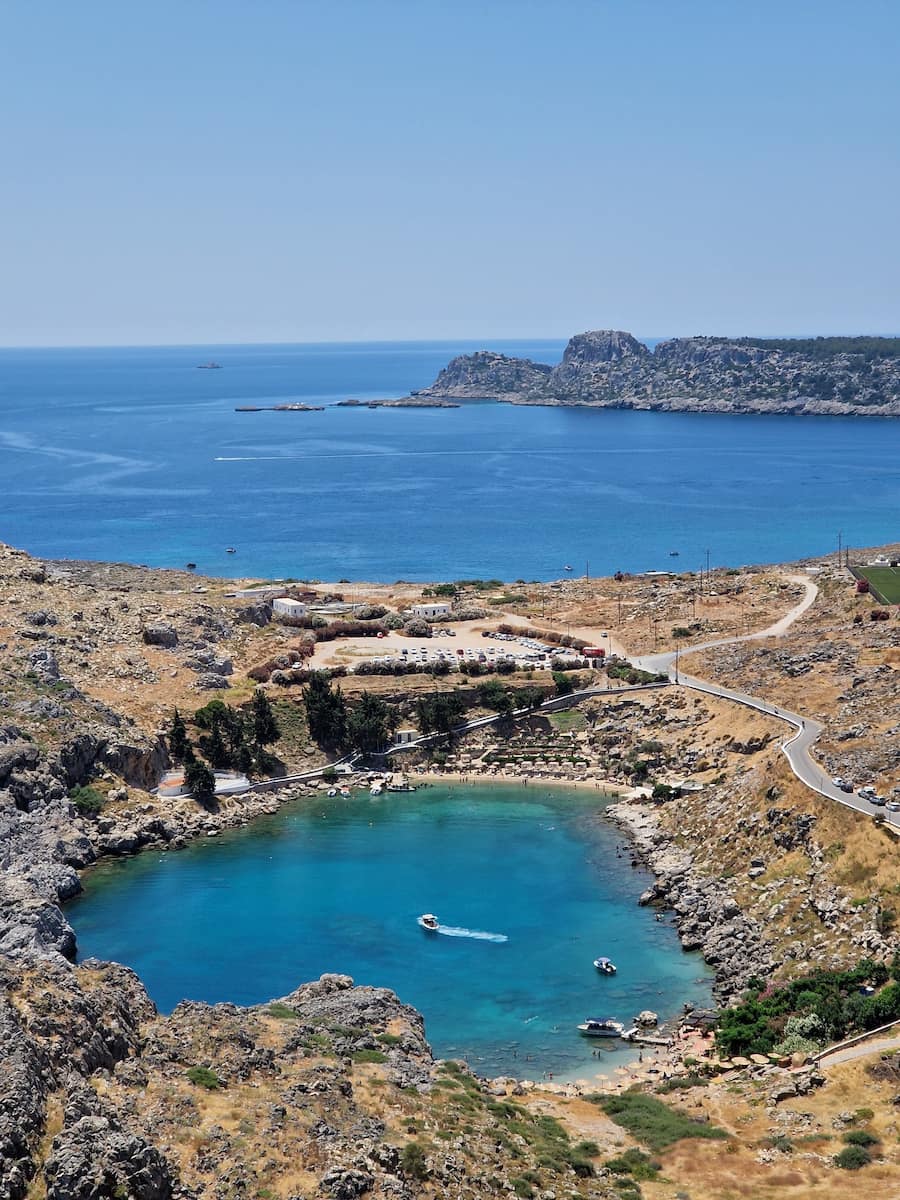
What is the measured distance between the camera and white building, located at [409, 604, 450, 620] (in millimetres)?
102812

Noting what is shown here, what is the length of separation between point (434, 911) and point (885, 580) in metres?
56.8

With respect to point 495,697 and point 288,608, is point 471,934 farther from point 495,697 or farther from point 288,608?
point 288,608

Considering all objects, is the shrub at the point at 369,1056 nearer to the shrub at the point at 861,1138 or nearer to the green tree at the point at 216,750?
the shrub at the point at 861,1138

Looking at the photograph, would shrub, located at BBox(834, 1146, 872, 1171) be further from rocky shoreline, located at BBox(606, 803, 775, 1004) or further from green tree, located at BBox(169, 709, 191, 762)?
green tree, located at BBox(169, 709, 191, 762)

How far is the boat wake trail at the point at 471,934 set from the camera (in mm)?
57000

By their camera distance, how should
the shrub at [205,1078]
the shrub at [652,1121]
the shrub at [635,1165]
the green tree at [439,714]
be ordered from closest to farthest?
1. the shrub at [205,1078]
2. the shrub at [635,1165]
3. the shrub at [652,1121]
4. the green tree at [439,714]

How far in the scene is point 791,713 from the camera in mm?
74438

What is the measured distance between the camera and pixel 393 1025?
145 feet

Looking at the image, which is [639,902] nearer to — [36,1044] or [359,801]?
[359,801]

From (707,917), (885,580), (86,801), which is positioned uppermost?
(885,580)

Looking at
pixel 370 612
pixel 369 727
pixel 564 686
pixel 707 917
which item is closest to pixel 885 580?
pixel 564 686

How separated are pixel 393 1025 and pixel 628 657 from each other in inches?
1989

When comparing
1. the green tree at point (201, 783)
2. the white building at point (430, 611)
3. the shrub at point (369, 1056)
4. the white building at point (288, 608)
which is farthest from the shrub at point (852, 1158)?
the white building at point (288, 608)

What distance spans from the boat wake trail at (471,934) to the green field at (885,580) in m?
47.6
